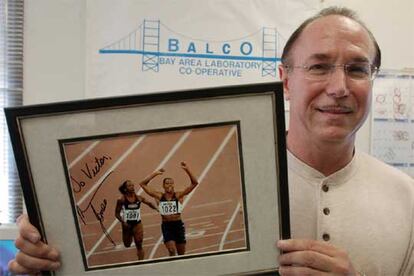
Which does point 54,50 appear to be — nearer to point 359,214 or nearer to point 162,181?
point 162,181

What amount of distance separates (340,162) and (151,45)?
1040mm

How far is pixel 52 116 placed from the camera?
0.68m

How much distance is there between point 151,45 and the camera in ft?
5.54

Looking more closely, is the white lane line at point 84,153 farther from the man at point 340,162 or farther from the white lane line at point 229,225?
the man at point 340,162

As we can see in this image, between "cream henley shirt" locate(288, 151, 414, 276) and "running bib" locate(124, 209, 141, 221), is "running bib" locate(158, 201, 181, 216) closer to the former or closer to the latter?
"running bib" locate(124, 209, 141, 221)

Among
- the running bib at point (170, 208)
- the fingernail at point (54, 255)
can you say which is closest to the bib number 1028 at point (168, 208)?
the running bib at point (170, 208)

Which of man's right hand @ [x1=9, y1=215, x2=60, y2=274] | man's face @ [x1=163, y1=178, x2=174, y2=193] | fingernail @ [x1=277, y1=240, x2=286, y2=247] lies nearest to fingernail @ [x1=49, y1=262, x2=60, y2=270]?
man's right hand @ [x1=9, y1=215, x2=60, y2=274]

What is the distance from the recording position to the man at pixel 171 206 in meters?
0.70

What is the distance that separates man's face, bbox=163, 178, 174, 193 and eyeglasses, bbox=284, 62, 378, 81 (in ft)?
1.41

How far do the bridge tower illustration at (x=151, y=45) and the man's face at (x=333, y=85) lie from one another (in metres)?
0.89

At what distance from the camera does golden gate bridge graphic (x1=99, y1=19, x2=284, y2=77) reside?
5.49 ft

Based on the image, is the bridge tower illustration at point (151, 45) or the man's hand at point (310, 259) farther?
the bridge tower illustration at point (151, 45)

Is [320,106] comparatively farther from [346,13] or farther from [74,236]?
[74,236]
